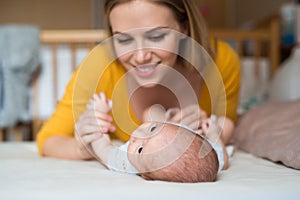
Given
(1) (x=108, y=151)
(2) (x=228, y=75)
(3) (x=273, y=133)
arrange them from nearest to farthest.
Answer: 1. (1) (x=108, y=151)
2. (3) (x=273, y=133)
3. (2) (x=228, y=75)

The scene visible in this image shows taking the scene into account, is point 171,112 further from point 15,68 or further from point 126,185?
point 15,68

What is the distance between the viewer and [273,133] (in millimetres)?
1110

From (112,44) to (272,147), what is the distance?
458 millimetres

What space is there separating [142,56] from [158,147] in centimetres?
28

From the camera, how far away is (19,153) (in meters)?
1.20

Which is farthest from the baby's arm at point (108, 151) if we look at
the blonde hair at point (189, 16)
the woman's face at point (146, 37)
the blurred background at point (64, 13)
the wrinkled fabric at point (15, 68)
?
the blurred background at point (64, 13)

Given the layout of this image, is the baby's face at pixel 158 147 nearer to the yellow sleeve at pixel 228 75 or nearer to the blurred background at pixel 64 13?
the yellow sleeve at pixel 228 75

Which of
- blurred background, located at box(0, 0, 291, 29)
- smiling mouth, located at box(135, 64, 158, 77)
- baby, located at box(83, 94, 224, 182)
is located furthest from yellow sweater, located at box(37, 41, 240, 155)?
blurred background, located at box(0, 0, 291, 29)

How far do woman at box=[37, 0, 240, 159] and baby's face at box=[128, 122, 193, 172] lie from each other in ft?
0.61

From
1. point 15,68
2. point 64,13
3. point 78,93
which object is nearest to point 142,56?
point 78,93

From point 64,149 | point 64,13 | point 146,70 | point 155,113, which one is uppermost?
point 64,13

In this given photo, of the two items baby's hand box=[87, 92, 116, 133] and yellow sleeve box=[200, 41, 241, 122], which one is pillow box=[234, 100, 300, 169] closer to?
yellow sleeve box=[200, 41, 241, 122]

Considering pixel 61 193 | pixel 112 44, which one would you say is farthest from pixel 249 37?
pixel 61 193

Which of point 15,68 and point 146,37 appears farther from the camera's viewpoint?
point 15,68
